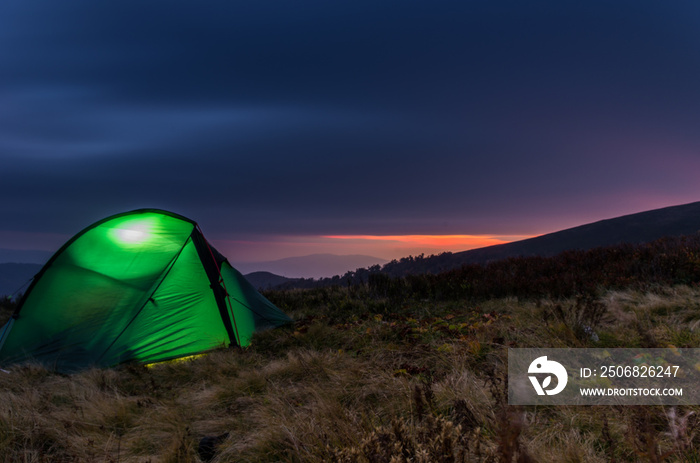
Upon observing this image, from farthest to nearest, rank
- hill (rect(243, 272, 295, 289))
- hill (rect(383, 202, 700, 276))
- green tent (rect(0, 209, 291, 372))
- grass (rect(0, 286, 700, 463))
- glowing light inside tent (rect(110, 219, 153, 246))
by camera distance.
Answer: hill (rect(383, 202, 700, 276))
hill (rect(243, 272, 295, 289))
glowing light inside tent (rect(110, 219, 153, 246))
green tent (rect(0, 209, 291, 372))
grass (rect(0, 286, 700, 463))

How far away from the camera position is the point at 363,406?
3.35 m

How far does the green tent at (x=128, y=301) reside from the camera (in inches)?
246

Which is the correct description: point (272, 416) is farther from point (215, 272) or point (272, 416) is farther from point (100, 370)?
point (215, 272)

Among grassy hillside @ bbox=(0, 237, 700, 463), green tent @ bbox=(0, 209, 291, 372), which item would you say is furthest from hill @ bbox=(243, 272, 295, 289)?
grassy hillside @ bbox=(0, 237, 700, 463)

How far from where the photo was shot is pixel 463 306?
9070mm

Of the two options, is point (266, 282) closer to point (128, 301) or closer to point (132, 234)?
point (132, 234)

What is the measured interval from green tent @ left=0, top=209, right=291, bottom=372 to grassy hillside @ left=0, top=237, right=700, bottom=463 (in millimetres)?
431

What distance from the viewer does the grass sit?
2270 millimetres

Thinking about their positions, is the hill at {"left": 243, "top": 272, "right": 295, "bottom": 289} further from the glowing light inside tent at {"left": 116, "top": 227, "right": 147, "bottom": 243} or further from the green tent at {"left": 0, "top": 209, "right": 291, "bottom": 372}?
the glowing light inside tent at {"left": 116, "top": 227, "right": 147, "bottom": 243}

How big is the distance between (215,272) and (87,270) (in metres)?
2.00

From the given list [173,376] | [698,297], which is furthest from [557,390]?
[698,297]

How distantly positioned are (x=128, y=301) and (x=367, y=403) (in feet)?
15.0

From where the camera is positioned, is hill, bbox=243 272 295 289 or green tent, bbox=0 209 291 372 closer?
green tent, bbox=0 209 291 372

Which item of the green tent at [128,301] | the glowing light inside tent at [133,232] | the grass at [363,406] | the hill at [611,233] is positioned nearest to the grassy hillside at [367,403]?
the grass at [363,406]
